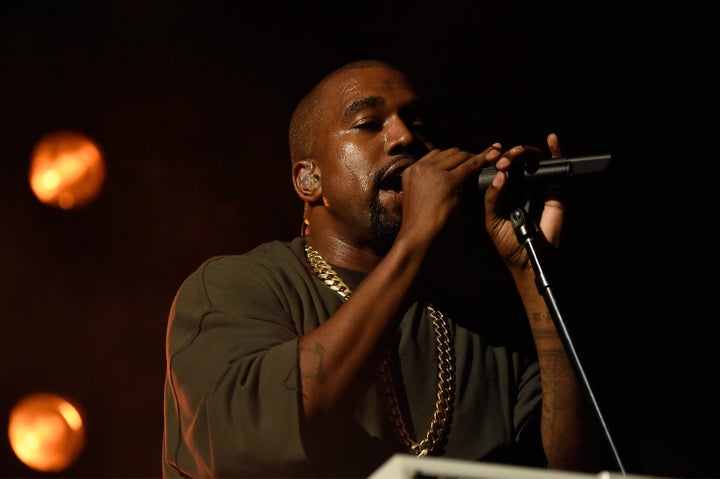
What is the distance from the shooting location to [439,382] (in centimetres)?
207

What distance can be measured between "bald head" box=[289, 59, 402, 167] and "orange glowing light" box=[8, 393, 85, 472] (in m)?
1.32

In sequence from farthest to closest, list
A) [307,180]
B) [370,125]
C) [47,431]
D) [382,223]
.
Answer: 1. [47,431]
2. [307,180]
3. [370,125]
4. [382,223]

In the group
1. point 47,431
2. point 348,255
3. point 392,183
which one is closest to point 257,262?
point 348,255

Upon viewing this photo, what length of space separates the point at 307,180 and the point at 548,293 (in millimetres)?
1179

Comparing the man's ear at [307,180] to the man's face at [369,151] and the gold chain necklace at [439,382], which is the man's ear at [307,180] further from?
the gold chain necklace at [439,382]

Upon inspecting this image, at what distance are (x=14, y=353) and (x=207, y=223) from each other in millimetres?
868

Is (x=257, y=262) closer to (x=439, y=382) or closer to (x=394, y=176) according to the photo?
(x=394, y=176)

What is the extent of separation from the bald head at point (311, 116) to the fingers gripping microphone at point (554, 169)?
910 millimetres

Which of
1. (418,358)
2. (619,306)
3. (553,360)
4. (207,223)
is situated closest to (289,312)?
(418,358)

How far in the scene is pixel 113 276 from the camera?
307 centimetres

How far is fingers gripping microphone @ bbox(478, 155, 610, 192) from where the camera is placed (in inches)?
67.3

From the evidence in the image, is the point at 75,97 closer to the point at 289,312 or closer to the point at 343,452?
the point at 289,312

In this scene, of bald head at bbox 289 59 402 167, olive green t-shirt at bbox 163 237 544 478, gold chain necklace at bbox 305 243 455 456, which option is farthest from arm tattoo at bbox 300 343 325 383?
bald head at bbox 289 59 402 167

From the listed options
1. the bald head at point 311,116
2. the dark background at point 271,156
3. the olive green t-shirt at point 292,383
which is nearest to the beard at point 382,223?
the olive green t-shirt at point 292,383
